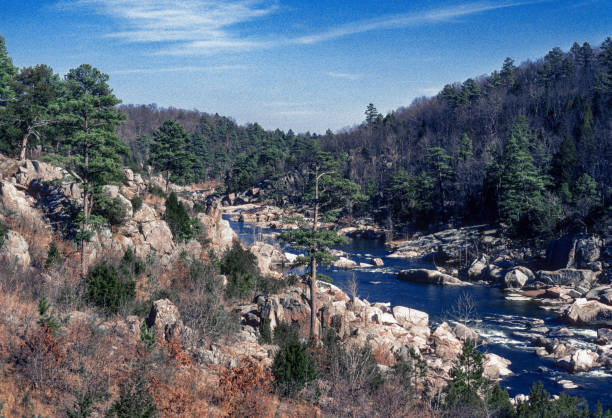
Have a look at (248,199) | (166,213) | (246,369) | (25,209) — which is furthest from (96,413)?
(248,199)

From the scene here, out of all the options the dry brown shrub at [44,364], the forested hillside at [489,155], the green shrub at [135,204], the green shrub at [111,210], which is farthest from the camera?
the forested hillside at [489,155]

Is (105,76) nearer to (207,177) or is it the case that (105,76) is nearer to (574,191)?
(574,191)

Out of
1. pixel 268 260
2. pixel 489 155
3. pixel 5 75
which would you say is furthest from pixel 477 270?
pixel 5 75

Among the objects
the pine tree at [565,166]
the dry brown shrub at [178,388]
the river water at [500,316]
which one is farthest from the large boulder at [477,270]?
the dry brown shrub at [178,388]

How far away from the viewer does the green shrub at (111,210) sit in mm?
24594

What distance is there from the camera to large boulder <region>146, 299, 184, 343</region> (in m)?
13.9

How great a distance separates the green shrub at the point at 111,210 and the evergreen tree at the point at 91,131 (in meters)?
0.95

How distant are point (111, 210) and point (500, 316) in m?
26.1

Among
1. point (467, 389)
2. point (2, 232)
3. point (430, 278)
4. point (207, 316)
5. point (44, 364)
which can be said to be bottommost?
point (430, 278)

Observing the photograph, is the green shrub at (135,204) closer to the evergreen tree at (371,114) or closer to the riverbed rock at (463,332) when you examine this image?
the riverbed rock at (463,332)

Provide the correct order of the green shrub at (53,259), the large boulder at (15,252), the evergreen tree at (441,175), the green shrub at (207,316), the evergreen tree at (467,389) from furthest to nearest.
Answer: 1. the evergreen tree at (441,175)
2. the green shrub at (53,259)
3. the large boulder at (15,252)
4. the green shrub at (207,316)
5. the evergreen tree at (467,389)

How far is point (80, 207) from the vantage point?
25.5m

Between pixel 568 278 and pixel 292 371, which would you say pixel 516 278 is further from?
pixel 292 371

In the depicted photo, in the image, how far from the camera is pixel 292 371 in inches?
488
